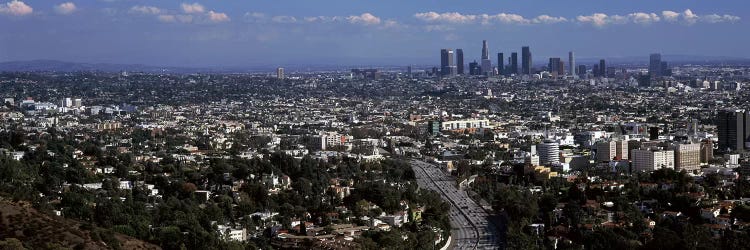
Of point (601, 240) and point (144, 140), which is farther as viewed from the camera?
point (144, 140)

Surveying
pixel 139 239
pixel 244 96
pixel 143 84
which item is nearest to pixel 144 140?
pixel 139 239

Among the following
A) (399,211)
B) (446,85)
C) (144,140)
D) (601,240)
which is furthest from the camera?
(446,85)

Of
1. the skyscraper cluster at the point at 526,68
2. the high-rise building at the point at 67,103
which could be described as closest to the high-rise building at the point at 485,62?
the skyscraper cluster at the point at 526,68

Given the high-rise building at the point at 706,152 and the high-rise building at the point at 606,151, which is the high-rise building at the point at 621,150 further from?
the high-rise building at the point at 706,152

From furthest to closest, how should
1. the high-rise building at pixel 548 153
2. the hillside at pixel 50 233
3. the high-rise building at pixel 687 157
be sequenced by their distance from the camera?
the high-rise building at pixel 548 153
the high-rise building at pixel 687 157
the hillside at pixel 50 233

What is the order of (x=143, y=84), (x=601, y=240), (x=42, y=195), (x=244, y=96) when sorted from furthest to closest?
(x=143, y=84) → (x=244, y=96) → (x=42, y=195) → (x=601, y=240)

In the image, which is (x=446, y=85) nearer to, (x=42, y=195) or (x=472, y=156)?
(x=472, y=156)
